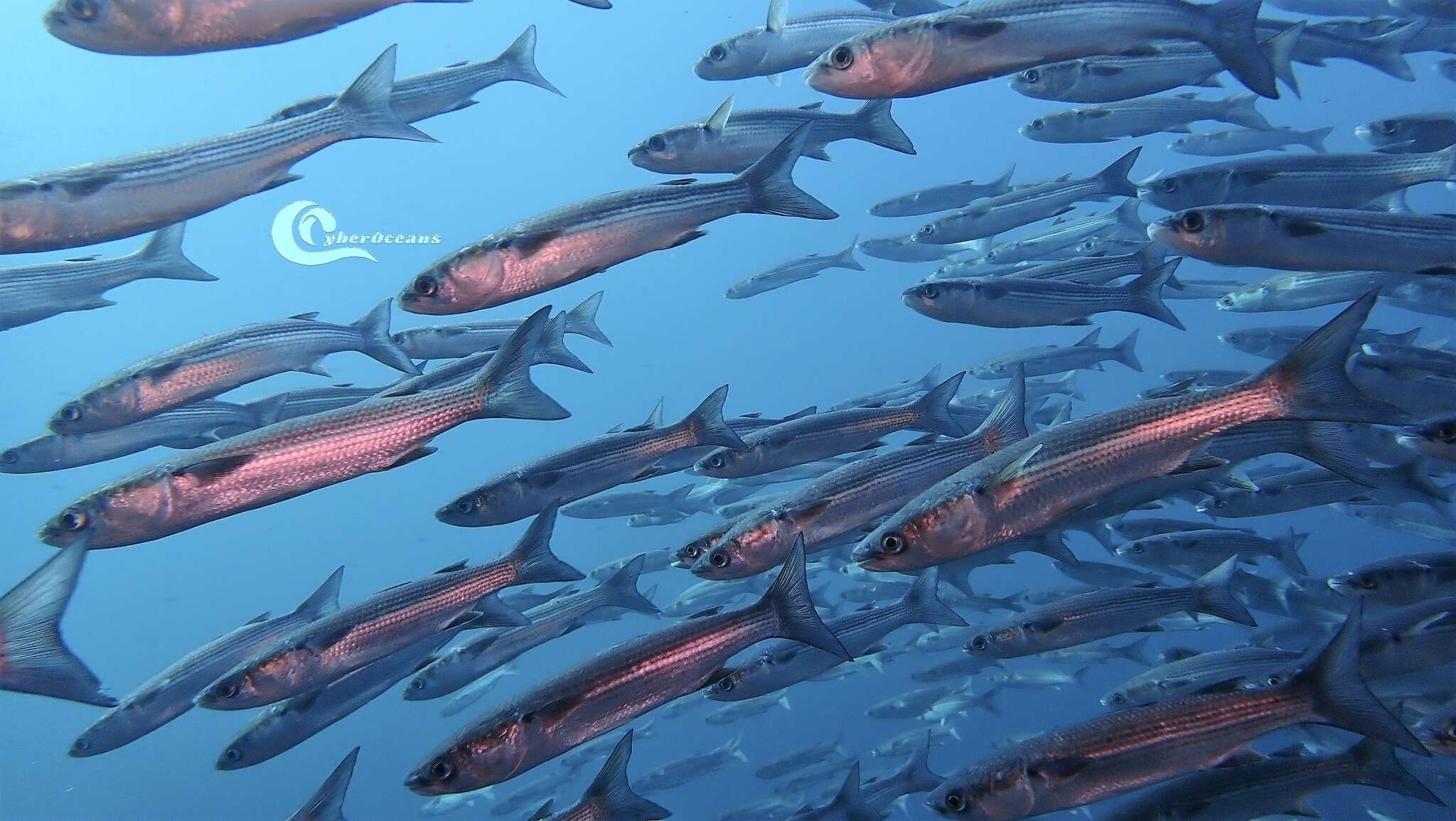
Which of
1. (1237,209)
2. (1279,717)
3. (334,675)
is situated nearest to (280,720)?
(334,675)

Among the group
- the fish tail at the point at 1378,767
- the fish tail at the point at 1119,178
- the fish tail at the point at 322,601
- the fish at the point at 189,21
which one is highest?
the fish at the point at 189,21

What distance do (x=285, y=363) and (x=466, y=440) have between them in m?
53.8

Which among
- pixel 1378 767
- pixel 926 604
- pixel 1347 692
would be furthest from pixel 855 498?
pixel 1378 767

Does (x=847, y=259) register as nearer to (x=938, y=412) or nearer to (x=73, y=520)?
(x=938, y=412)

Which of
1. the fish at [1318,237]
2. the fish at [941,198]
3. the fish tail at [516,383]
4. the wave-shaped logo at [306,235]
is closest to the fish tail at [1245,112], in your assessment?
the fish at [941,198]

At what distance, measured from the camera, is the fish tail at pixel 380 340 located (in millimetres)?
5617

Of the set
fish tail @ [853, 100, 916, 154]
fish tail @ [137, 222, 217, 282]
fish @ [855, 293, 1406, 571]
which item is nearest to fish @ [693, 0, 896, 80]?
fish tail @ [853, 100, 916, 154]

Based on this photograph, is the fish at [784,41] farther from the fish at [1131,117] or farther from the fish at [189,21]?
the fish at [189,21]

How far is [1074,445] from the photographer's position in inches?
138

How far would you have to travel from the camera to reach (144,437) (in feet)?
19.5

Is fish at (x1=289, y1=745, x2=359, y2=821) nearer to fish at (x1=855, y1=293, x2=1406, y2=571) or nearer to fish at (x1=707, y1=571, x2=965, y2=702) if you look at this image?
fish at (x1=707, y1=571, x2=965, y2=702)

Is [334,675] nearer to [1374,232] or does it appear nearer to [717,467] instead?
[717,467]

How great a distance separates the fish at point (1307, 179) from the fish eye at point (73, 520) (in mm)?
6134

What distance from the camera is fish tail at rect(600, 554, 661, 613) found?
5875 mm
